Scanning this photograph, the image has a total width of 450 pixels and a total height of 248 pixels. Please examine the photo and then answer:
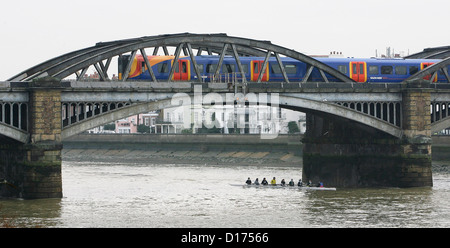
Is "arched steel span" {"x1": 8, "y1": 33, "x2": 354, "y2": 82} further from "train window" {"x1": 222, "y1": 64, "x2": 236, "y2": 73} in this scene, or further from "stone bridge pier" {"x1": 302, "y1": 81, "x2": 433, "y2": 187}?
"stone bridge pier" {"x1": 302, "y1": 81, "x2": 433, "y2": 187}

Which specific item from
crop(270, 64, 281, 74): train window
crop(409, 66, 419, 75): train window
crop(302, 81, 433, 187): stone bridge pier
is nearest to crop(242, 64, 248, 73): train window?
crop(270, 64, 281, 74): train window

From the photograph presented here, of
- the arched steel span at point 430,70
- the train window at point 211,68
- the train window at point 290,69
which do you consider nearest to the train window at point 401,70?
the arched steel span at point 430,70

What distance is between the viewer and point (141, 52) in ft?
227

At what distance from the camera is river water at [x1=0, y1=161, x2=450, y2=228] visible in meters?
56.9

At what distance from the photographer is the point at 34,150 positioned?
6512 centimetres

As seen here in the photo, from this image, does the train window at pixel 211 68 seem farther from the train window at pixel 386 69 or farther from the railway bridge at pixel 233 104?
the train window at pixel 386 69

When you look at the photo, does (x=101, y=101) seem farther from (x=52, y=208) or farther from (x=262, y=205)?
(x=262, y=205)

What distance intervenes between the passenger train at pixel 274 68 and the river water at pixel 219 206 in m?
9.65

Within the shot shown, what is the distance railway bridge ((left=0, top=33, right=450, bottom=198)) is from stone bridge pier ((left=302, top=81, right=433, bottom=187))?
0.08 meters

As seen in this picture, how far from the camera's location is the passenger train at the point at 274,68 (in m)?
75.7

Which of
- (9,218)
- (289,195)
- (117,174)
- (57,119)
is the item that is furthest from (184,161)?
(9,218)

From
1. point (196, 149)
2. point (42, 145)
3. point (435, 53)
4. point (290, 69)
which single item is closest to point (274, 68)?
point (290, 69)

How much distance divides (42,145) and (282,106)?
2057 centimetres

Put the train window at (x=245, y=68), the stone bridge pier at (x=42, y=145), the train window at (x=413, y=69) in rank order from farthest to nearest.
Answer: the train window at (x=413, y=69) < the train window at (x=245, y=68) < the stone bridge pier at (x=42, y=145)
